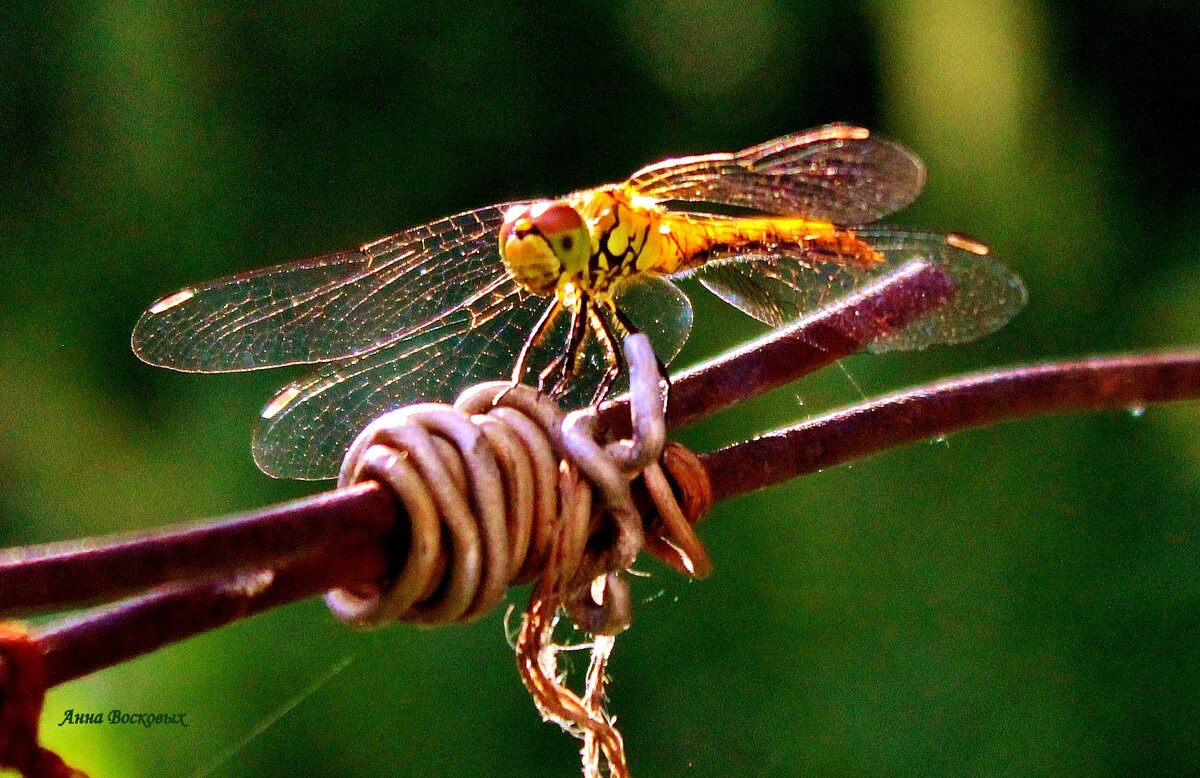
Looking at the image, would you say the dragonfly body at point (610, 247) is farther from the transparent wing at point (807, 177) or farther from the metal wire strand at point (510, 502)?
the metal wire strand at point (510, 502)

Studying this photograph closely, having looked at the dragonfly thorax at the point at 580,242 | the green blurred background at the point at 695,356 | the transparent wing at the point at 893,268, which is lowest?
the green blurred background at the point at 695,356

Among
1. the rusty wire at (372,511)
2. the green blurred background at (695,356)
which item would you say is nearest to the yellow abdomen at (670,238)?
the rusty wire at (372,511)

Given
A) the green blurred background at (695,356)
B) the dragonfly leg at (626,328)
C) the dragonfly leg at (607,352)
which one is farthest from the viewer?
the green blurred background at (695,356)

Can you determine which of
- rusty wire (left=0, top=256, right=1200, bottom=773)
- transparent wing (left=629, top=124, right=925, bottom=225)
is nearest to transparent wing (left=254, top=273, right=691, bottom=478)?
transparent wing (left=629, top=124, right=925, bottom=225)

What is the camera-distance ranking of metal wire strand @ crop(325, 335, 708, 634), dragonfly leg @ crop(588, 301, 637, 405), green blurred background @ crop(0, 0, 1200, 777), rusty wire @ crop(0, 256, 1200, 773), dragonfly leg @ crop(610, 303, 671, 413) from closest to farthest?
rusty wire @ crop(0, 256, 1200, 773)
metal wire strand @ crop(325, 335, 708, 634)
dragonfly leg @ crop(610, 303, 671, 413)
dragonfly leg @ crop(588, 301, 637, 405)
green blurred background @ crop(0, 0, 1200, 777)

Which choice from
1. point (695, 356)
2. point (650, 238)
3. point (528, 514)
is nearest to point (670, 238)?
point (650, 238)

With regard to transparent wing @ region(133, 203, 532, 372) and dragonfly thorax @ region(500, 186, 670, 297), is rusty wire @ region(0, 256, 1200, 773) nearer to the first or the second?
dragonfly thorax @ region(500, 186, 670, 297)

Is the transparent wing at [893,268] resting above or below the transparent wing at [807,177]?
below
